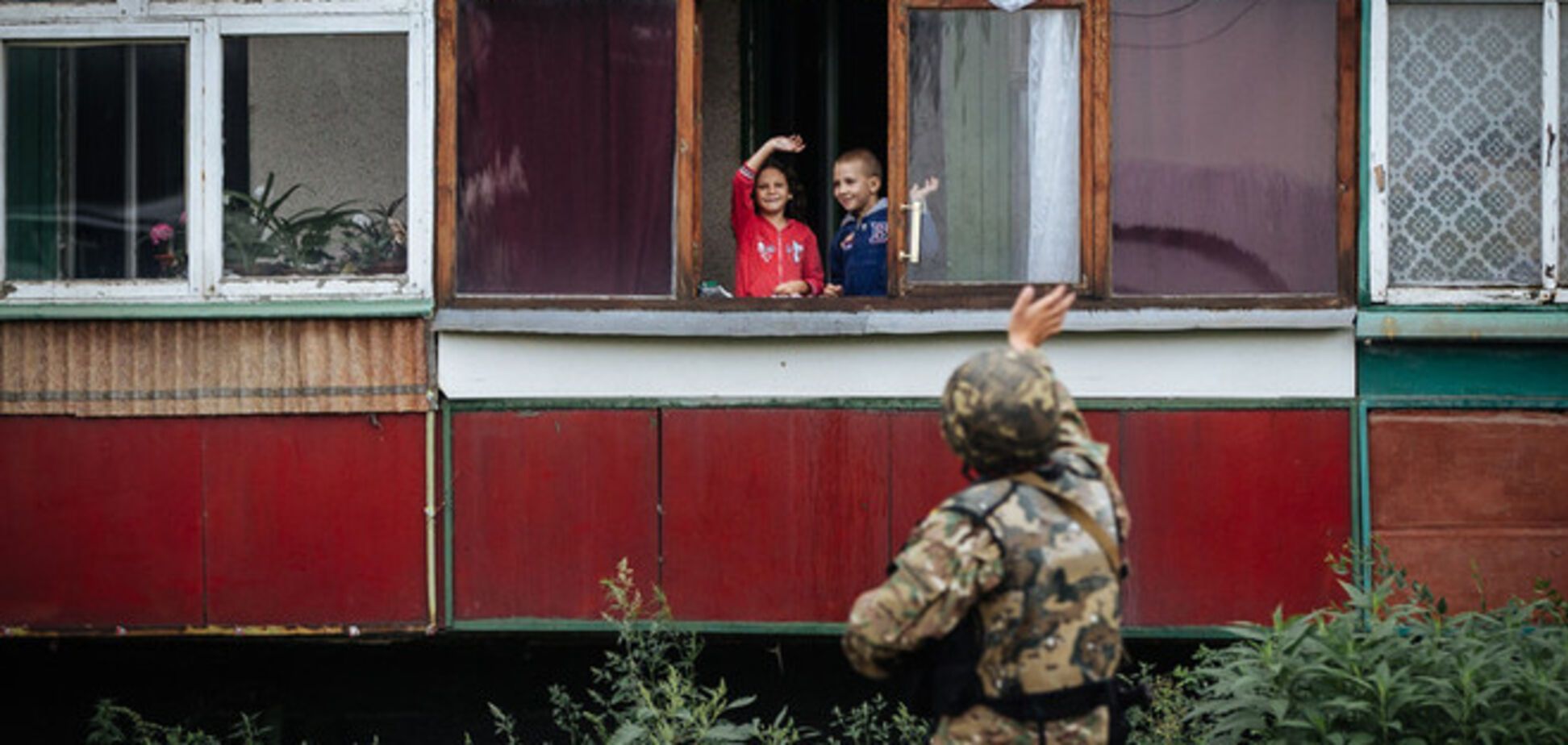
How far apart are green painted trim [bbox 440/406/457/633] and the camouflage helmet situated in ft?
10.4

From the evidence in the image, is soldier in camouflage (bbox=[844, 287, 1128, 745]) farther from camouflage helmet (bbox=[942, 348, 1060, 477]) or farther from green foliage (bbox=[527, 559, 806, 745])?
green foliage (bbox=[527, 559, 806, 745])

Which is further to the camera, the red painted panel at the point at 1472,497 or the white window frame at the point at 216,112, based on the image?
the white window frame at the point at 216,112

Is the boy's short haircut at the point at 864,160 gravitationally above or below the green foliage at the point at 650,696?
above

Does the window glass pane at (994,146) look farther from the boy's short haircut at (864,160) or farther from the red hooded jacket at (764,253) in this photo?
the red hooded jacket at (764,253)

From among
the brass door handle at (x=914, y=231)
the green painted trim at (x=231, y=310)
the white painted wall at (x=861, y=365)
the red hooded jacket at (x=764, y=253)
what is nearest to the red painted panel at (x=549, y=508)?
the white painted wall at (x=861, y=365)

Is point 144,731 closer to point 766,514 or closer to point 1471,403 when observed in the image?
point 766,514

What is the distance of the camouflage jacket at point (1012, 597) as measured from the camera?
11.9 feet

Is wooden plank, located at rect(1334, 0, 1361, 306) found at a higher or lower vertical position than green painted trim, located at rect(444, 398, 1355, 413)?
higher

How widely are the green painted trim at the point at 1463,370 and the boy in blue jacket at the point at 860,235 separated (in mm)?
1843

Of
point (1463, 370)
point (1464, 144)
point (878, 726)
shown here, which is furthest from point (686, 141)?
point (1463, 370)

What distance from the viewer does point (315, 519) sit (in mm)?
6496

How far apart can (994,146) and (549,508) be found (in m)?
2.16

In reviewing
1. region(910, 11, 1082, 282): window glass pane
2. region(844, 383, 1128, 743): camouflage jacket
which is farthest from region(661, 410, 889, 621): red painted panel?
region(844, 383, 1128, 743): camouflage jacket

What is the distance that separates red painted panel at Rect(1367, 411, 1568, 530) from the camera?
20.6 ft
